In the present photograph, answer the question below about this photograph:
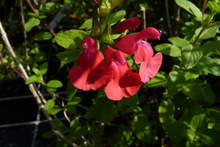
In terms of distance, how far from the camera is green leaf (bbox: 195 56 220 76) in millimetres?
714

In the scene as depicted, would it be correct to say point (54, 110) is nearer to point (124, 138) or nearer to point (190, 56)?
point (124, 138)

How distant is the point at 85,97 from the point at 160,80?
128cm

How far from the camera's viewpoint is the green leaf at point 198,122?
0.84 meters

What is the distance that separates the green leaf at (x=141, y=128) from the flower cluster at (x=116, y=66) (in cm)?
52

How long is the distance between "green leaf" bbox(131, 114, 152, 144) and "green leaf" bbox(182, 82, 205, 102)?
32 centimetres

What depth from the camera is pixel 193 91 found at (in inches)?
33.2

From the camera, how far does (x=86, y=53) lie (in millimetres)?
606

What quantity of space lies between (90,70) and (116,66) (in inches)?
2.9

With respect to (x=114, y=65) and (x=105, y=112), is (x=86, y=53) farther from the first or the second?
(x=105, y=112)

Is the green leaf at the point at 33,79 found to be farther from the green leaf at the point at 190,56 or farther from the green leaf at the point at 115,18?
the green leaf at the point at 190,56

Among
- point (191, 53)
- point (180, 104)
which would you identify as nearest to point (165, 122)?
point (180, 104)

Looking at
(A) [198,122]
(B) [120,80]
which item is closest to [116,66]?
(B) [120,80]

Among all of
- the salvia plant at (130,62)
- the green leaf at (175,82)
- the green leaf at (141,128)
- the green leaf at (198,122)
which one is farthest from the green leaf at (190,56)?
the green leaf at (141,128)

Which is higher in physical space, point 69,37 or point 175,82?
point 69,37
